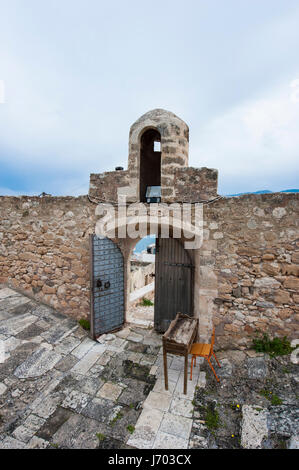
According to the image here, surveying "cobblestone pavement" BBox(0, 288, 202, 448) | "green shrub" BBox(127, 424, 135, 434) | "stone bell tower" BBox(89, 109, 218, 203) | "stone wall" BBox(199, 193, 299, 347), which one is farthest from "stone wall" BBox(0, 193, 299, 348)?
"green shrub" BBox(127, 424, 135, 434)

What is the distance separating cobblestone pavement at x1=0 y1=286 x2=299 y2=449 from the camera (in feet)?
9.93

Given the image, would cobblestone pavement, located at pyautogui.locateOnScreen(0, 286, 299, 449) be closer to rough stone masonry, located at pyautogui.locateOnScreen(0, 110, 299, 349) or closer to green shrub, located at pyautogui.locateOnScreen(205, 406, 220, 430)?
green shrub, located at pyautogui.locateOnScreen(205, 406, 220, 430)

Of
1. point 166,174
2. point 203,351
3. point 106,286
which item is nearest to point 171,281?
point 106,286

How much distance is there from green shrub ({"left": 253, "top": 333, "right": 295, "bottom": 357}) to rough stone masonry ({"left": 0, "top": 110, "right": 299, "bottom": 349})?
4.8 inches

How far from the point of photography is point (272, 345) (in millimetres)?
4262

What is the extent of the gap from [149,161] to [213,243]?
2.96 meters

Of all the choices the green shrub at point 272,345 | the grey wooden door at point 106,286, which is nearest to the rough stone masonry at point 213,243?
the green shrub at point 272,345

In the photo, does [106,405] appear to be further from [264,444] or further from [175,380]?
[264,444]

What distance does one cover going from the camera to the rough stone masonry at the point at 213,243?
418 centimetres

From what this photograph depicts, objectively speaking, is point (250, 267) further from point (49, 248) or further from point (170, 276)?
point (49, 248)

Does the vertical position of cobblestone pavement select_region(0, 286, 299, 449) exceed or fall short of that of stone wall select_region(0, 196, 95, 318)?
it falls short

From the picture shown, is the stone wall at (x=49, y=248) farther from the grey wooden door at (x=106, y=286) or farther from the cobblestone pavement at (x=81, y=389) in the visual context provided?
the cobblestone pavement at (x=81, y=389)

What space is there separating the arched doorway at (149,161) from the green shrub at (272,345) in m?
3.75
